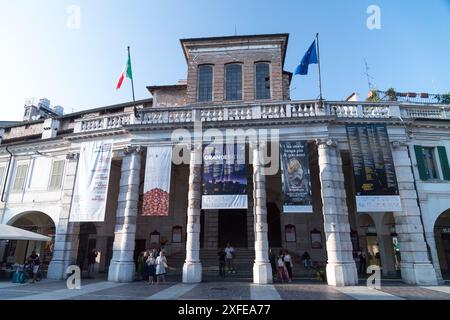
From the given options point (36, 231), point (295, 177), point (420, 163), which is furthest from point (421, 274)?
point (36, 231)

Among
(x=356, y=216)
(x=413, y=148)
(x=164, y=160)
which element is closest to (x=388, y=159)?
(x=413, y=148)

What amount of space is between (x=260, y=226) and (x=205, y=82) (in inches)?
539

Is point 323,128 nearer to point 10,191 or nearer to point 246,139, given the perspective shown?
point 246,139

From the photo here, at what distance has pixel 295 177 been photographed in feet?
55.0

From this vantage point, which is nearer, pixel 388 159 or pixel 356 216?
pixel 388 159

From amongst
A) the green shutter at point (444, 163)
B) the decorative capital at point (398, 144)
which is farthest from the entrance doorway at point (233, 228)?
the green shutter at point (444, 163)

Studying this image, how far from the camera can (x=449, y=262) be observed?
2019cm

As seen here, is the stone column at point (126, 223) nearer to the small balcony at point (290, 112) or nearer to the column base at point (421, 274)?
the small balcony at point (290, 112)

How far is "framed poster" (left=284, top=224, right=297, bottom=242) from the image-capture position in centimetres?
2244

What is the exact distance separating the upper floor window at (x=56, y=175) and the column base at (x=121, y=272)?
8078 millimetres

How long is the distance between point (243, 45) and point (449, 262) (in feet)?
74.6

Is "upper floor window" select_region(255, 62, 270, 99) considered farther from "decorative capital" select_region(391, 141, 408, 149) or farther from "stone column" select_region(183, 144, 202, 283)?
"decorative capital" select_region(391, 141, 408, 149)

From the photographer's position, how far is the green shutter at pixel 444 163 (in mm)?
17359
